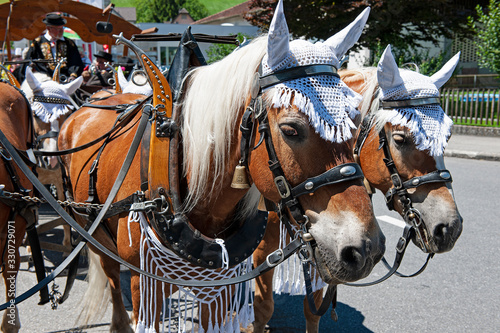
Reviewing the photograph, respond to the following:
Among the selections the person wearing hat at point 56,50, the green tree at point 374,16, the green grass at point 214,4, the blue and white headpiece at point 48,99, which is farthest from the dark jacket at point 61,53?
the green grass at point 214,4

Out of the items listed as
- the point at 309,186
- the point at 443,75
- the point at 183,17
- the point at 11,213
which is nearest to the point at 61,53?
the point at 11,213

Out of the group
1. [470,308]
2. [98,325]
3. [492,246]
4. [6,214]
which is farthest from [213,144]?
[492,246]

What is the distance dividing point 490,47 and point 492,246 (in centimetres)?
1029

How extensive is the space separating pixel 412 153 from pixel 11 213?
7.49 ft

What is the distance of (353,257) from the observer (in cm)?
146

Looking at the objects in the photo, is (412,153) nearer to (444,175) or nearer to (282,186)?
(444,175)

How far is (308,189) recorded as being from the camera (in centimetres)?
152

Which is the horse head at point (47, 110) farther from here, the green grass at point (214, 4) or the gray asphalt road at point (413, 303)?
the green grass at point (214, 4)

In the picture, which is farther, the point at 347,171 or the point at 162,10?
the point at 162,10

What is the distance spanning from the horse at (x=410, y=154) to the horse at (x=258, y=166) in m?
0.85

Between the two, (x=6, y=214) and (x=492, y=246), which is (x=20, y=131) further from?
(x=492, y=246)

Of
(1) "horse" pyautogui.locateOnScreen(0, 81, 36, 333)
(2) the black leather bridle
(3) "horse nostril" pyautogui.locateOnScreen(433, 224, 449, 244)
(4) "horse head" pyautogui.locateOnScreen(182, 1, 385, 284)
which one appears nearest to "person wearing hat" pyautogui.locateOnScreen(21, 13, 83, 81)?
(1) "horse" pyautogui.locateOnScreen(0, 81, 36, 333)

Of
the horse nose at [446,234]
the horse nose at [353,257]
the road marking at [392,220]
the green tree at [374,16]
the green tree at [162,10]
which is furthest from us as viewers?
the green tree at [162,10]

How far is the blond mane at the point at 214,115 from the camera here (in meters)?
1.75
